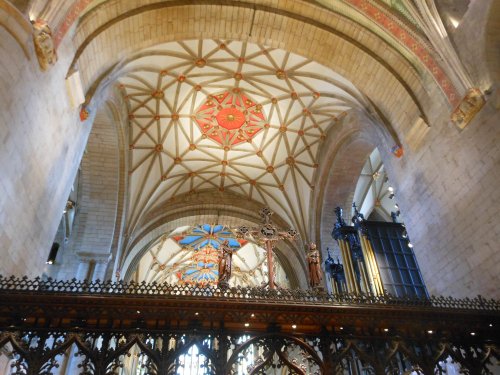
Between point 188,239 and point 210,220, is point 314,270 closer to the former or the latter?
point 210,220

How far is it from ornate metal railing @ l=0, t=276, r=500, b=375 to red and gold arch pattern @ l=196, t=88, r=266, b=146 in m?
8.64

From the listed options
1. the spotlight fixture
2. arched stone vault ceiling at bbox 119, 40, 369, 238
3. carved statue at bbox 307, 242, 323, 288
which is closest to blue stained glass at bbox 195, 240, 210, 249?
arched stone vault ceiling at bbox 119, 40, 369, 238

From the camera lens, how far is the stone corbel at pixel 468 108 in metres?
6.38

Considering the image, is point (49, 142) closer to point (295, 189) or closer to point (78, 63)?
point (78, 63)

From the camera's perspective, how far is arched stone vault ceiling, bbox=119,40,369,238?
37.0 ft

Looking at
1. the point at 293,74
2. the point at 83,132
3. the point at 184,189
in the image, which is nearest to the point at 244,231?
the point at 83,132

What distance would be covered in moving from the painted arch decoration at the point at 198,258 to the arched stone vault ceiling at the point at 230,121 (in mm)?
3677

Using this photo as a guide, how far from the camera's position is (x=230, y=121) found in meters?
13.6

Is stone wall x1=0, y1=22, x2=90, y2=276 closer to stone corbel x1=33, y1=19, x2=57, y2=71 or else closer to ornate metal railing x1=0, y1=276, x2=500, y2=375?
stone corbel x1=33, y1=19, x2=57, y2=71

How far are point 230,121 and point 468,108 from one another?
8317 millimetres

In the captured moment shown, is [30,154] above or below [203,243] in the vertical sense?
below

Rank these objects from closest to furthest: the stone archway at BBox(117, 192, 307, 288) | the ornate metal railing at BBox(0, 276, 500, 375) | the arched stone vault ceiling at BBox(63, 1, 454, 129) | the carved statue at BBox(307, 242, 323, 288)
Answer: the ornate metal railing at BBox(0, 276, 500, 375)
the arched stone vault ceiling at BBox(63, 1, 454, 129)
the carved statue at BBox(307, 242, 323, 288)
the stone archway at BBox(117, 192, 307, 288)

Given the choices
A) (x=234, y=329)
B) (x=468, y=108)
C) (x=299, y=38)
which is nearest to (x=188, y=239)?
(x=299, y=38)

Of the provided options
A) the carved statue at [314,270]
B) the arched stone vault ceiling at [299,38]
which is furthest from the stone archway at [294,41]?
the carved statue at [314,270]
